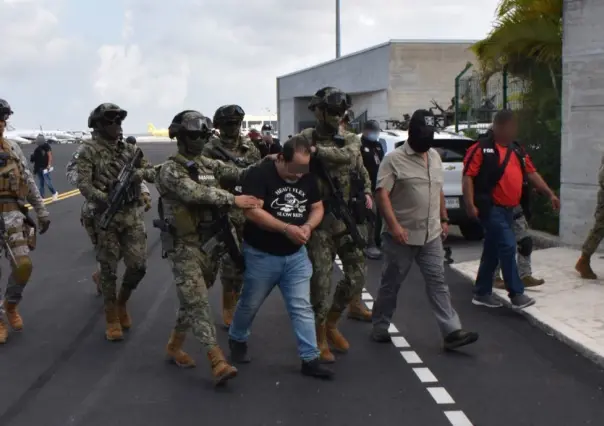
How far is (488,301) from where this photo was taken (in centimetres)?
871

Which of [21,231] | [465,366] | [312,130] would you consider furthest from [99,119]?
[465,366]

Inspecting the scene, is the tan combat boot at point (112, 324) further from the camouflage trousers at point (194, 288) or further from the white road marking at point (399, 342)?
the white road marking at point (399, 342)

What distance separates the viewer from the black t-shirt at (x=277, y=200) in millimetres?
6000

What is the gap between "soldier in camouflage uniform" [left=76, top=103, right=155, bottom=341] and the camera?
288 inches

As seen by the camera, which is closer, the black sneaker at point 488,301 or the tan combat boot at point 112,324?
the tan combat boot at point 112,324

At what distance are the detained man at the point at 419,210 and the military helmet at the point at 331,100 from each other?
550 millimetres

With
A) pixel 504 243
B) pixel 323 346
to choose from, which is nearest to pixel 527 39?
pixel 504 243

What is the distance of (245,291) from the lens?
246 inches

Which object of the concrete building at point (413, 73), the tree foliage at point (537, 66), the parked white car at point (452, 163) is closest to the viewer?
the parked white car at point (452, 163)

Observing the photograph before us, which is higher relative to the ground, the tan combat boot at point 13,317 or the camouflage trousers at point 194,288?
the camouflage trousers at point 194,288

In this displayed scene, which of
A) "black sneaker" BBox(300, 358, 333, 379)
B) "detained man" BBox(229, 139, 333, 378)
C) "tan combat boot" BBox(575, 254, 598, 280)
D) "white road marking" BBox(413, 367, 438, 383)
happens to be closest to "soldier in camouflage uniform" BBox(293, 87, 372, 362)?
"detained man" BBox(229, 139, 333, 378)

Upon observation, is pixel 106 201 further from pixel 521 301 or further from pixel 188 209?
pixel 521 301

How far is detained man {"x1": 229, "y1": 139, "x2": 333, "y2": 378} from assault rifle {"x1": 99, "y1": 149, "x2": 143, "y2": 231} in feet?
4.87

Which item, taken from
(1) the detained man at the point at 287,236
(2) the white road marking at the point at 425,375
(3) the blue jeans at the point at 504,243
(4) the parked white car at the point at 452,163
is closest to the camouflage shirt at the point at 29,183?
(1) the detained man at the point at 287,236
